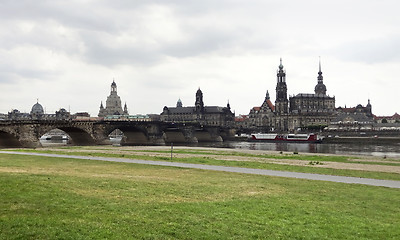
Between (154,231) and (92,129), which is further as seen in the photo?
(92,129)

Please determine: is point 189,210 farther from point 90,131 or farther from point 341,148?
point 341,148

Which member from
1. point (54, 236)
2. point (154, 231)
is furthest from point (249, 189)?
point (54, 236)

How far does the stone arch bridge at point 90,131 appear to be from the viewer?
271ft

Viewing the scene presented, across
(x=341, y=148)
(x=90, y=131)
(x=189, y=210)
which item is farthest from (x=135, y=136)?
(x=189, y=210)

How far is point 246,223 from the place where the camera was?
40.1 feet

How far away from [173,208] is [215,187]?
6029mm

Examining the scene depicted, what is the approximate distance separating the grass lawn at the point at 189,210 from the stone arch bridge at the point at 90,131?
69.0 m

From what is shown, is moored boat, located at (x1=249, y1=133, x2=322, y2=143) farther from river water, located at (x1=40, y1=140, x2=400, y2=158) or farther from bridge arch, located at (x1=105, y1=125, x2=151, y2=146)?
bridge arch, located at (x1=105, y1=125, x2=151, y2=146)

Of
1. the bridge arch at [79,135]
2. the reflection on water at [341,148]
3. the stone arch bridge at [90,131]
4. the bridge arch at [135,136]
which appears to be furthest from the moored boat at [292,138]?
the bridge arch at [79,135]

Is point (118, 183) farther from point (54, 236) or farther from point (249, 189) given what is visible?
point (54, 236)

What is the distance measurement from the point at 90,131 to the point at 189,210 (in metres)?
89.2

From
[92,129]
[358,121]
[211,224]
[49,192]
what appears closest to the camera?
[211,224]

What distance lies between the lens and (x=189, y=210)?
13.8m

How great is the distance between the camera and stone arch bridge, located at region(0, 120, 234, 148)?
82.6m
